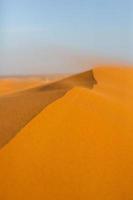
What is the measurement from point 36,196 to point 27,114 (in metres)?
1.52

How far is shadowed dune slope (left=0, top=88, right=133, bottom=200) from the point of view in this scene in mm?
3307

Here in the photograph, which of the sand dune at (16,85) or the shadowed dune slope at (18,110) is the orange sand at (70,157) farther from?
the sand dune at (16,85)

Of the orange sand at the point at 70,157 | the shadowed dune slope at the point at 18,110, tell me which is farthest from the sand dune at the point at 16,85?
the orange sand at the point at 70,157

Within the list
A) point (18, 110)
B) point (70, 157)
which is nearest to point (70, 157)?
point (70, 157)

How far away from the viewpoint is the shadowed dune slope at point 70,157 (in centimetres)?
331

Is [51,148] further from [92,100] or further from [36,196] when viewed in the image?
[92,100]

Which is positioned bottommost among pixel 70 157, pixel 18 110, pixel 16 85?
pixel 70 157

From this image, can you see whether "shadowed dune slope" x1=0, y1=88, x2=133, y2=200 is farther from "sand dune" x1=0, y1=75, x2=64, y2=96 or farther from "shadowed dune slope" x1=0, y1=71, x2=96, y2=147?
"sand dune" x1=0, y1=75, x2=64, y2=96

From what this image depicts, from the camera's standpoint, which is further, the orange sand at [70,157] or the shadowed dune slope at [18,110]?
the shadowed dune slope at [18,110]

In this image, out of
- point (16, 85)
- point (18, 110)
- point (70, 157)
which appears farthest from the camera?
point (16, 85)

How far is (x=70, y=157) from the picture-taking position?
12.3 feet

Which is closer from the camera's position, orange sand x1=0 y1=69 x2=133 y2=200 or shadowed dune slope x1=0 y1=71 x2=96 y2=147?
orange sand x1=0 y1=69 x2=133 y2=200

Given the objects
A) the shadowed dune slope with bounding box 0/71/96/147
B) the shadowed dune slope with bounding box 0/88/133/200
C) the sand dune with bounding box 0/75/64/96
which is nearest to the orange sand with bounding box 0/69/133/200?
the shadowed dune slope with bounding box 0/88/133/200

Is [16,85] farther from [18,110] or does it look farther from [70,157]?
[70,157]
